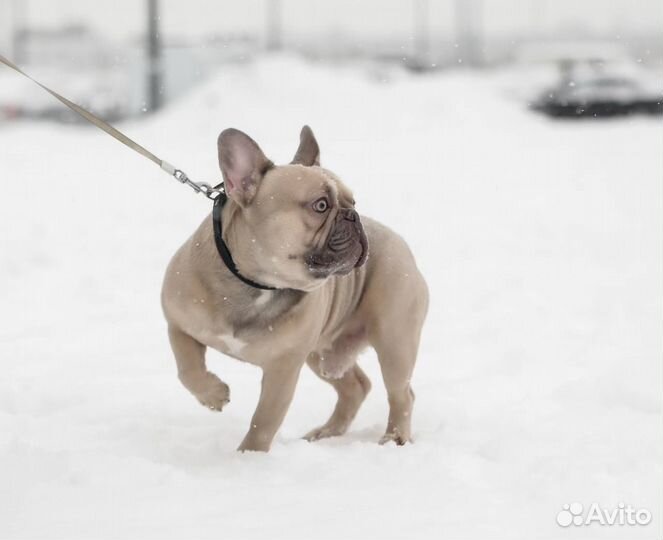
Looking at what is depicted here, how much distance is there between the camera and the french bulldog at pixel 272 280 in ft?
12.2

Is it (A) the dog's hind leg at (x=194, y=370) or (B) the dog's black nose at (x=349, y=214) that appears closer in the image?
(B) the dog's black nose at (x=349, y=214)

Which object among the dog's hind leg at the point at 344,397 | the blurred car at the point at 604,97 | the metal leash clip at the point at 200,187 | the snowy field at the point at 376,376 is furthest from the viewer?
the blurred car at the point at 604,97

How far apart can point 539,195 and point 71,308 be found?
306 inches

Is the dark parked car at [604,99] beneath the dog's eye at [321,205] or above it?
beneath

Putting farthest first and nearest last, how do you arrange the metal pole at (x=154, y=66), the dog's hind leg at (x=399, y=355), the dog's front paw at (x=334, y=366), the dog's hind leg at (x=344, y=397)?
the metal pole at (x=154, y=66) → the dog's hind leg at (x=344, y=397) → the dog's front paw at (x=334, y=366) → the dog's hind leg at (x=399, y=355)

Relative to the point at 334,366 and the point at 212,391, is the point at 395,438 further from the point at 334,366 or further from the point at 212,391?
the point at 212,391

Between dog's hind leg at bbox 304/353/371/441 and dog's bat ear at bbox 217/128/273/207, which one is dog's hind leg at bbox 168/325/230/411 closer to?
dog's bat ear at bbox 217/128/273/207

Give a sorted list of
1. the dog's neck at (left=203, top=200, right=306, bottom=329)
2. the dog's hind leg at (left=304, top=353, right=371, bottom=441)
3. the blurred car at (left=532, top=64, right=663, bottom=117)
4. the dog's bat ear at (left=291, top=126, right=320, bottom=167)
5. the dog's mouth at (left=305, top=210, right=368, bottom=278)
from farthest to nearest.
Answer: the blurred car at (left=532, top=64, right=663, bottom=117) → the dog's hind leg at (left=304, top=353, right=371, bottom=441) → the dog's bat ear at (left=291, top=126, right=320, bottom=167) → the dog's neck at (left=203, top=200, right=306, bottom=329) → the dog's mouth at (left=305, top=210, right=368, bottom=278)

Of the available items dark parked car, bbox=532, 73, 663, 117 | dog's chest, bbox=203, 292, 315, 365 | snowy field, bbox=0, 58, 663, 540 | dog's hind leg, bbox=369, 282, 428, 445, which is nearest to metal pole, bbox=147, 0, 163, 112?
snowy field, bbox=0, 58, 663, 540

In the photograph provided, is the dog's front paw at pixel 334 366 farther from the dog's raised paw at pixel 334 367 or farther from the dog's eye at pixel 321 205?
the dog's eye at pixel 321 205

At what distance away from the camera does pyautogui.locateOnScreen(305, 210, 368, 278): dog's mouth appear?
367cm

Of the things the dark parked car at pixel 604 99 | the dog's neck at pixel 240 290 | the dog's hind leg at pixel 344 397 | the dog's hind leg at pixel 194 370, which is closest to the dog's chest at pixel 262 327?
the dog's neck at pixel 240 290

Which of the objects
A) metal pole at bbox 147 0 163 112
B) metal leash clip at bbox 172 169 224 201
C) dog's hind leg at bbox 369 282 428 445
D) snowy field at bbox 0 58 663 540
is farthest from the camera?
metal pole at bbox 147 0 163 112

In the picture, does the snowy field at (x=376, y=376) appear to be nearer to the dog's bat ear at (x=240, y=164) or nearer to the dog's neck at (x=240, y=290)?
the dog's neck at (x=240, y=290)
